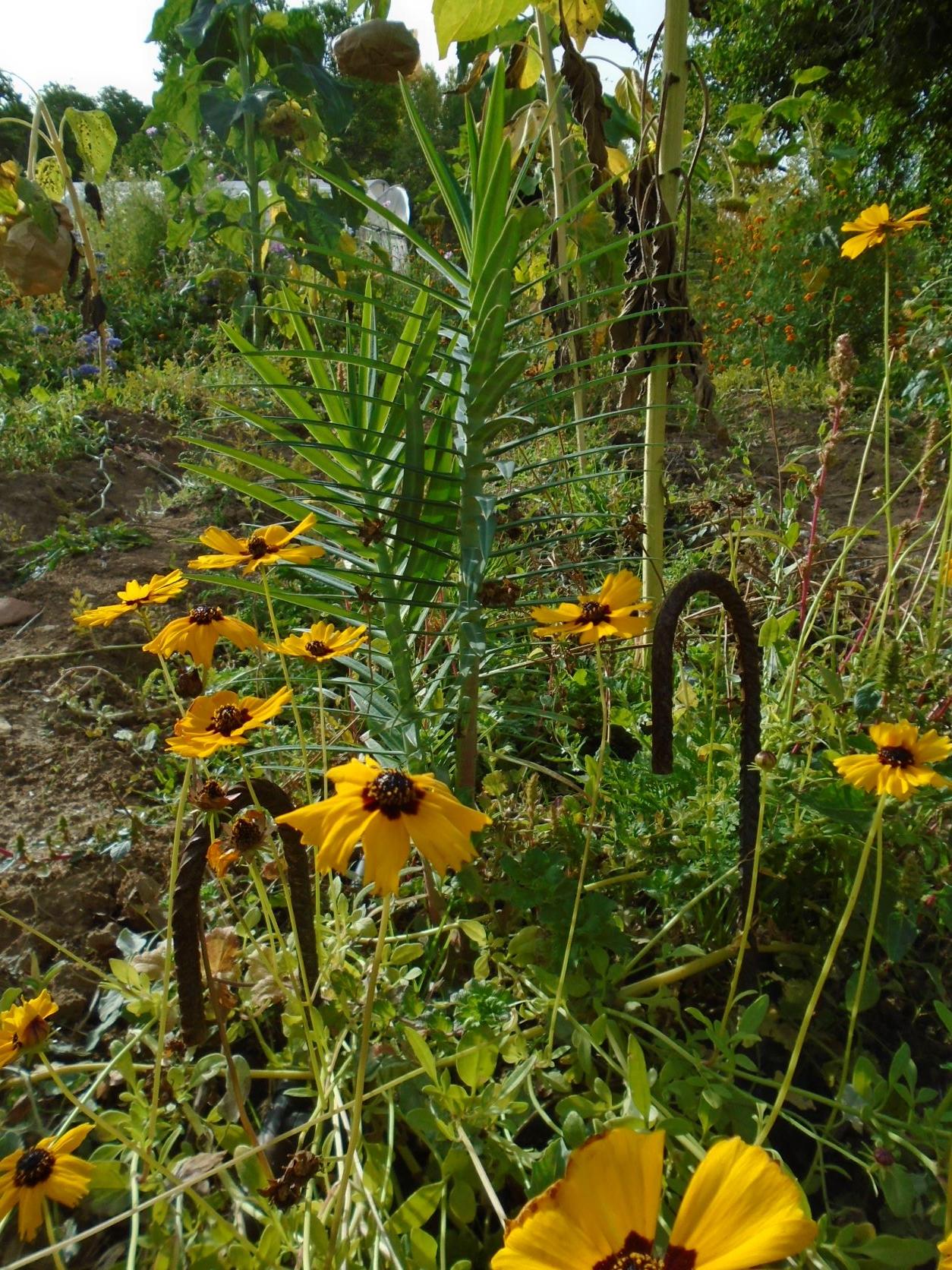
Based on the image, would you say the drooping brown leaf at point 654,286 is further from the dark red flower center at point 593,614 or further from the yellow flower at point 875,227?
the dark red flower center at point 593,614

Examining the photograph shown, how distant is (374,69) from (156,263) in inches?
224

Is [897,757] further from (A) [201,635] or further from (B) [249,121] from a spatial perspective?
(B) [249,121]

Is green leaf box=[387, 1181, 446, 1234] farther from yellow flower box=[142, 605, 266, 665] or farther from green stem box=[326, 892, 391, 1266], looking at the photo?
yellow flower box=[142, 605, 266, 665]

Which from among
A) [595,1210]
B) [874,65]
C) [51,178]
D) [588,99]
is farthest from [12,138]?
[595,1210]

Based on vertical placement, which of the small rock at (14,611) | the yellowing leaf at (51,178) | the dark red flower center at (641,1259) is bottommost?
the dark red flower center at (641,1259)

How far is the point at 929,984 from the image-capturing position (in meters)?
1.00

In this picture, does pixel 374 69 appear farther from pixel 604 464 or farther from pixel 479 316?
pixel 479 316

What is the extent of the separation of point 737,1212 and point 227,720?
19.7 inches

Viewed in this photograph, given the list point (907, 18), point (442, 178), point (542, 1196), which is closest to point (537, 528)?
point (442, 178)

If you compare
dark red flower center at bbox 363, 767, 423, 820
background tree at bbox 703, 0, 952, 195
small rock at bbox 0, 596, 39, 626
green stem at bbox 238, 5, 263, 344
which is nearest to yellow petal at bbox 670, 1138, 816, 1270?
dark red flower center at bbox 363, 767, 423, 820

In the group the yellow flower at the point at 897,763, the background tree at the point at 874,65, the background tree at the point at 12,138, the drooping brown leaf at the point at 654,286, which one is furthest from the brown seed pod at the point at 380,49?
the background tree at the point at 12,138

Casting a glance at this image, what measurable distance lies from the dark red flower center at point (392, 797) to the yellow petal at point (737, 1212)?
0.25m

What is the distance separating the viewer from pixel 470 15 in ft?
4.75

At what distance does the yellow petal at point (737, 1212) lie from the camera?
1.30 ft
